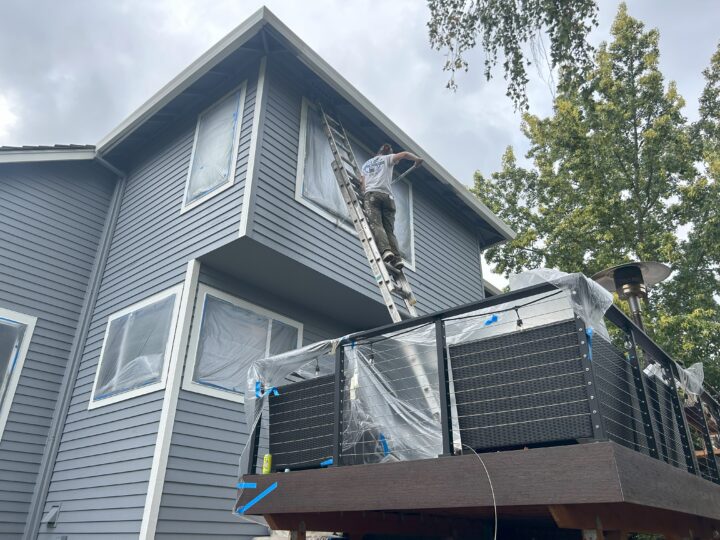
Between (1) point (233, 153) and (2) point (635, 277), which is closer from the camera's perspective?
(2) point (635, 277)

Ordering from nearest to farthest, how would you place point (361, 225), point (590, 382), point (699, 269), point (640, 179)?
point (590, 382)
point (361, 225)
point (699, 269)
point (640, 179)

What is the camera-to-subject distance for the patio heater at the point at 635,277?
5617 mm

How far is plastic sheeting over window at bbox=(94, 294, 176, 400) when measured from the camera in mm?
5941

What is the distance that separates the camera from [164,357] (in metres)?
5.79

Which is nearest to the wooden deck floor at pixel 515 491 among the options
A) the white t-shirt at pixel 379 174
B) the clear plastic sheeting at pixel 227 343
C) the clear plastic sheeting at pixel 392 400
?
the clear plastic sheeting at pixel 392 400

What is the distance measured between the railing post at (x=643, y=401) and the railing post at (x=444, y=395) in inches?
45.3

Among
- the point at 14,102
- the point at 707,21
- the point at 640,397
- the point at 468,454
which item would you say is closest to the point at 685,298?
the point at 707,21

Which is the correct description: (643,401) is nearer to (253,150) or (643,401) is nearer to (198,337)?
(198,337)

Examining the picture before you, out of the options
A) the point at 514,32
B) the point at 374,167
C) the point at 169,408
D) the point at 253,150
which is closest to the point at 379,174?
the point at 374,167

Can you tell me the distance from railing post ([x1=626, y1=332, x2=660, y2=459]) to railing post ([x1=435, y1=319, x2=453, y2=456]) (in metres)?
1.15

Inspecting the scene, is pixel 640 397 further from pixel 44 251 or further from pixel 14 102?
pixel 14 102

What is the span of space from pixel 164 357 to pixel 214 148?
9.16ft

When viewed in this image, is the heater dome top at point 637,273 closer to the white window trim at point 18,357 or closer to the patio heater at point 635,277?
the patio heater at point 635,277

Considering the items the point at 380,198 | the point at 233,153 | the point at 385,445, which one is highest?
the point at 233,153
